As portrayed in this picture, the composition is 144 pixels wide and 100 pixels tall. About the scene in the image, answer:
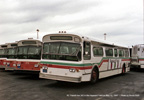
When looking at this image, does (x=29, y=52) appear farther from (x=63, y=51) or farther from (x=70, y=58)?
(x=70, y=58)

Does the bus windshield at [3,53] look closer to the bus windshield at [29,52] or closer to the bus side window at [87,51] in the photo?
the bus windshield at [29,52]

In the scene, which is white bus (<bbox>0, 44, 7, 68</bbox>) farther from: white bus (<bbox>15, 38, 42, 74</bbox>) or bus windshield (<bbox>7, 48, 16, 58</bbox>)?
white bus (<bbox>15, 38, 42, 74</bbox>)

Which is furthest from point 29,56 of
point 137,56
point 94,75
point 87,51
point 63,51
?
point 137,56

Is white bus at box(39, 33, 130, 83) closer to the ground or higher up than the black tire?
higher up

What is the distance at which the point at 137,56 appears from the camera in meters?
20.1

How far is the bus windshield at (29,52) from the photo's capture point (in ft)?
40.4

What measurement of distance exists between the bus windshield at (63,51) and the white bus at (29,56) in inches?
97.5

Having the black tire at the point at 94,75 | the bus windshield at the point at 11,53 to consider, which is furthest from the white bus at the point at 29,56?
the black tire at the point at 94,75

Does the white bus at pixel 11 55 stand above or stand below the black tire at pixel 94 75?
above

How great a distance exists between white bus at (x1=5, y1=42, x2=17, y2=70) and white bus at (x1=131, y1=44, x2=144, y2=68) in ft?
41.8

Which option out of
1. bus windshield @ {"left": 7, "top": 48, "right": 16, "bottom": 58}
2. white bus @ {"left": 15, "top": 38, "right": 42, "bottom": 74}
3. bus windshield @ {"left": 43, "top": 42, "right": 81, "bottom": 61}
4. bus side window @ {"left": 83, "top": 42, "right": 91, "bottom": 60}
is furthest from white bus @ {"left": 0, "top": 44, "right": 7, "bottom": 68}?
bus side window @ {"left": 83, "top": 42, "right": 91, "bottom": 60}

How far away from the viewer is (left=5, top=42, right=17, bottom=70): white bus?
558 inches

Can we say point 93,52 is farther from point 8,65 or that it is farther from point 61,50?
point 8,65

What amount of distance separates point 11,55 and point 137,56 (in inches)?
515
